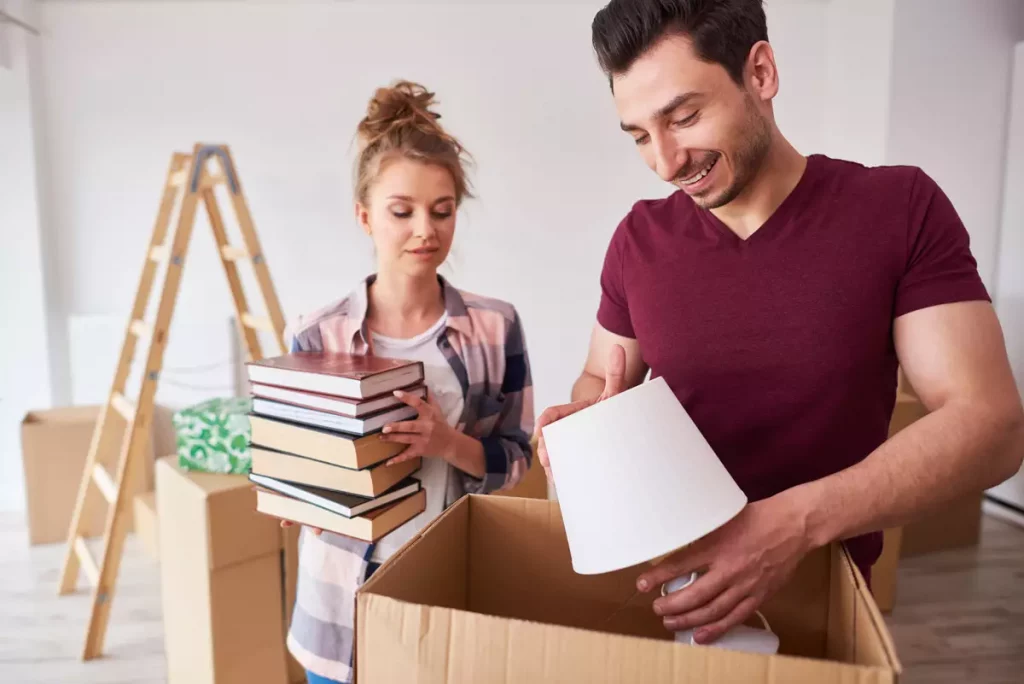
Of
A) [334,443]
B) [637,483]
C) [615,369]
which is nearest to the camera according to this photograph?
[637,483]

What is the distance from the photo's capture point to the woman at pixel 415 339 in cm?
121

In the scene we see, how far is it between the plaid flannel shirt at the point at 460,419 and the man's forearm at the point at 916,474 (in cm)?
69

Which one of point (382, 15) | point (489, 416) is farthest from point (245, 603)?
point (382, 15)

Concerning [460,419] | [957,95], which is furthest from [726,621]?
[957,95]

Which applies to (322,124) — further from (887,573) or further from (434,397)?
(887,573)

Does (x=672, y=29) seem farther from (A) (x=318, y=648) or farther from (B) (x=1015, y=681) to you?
(B) (x=1015, y=681)

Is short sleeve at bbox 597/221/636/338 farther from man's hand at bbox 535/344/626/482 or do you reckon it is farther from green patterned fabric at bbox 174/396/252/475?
green patterned fabric at bbox 174/396/252/475

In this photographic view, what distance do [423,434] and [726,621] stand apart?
62cm

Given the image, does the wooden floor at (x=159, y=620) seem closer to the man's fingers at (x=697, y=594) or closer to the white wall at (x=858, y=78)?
the white wall at (x=858, y=78)

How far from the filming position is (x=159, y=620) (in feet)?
8.16

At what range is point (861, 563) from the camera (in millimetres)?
906

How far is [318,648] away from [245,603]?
871 millimetres

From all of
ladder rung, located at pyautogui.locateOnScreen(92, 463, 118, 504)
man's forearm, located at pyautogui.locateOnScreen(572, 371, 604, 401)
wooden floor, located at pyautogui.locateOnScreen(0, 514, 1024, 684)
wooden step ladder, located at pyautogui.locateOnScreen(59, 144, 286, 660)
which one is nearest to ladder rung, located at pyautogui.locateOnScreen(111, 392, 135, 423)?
wooden step ladder, located at pyautogui.locateOnScreen(59, 144, 286, 660)

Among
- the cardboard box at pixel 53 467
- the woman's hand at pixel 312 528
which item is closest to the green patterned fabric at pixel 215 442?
the woman's hand at pixel 312 528
